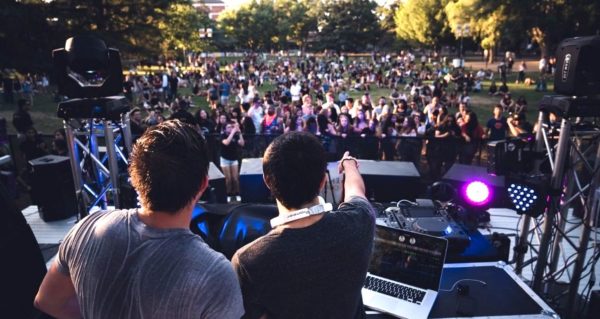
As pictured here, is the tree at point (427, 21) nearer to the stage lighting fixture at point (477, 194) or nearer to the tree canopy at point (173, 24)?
the tree canopy at point (173, 24)

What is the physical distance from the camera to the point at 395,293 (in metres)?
2.99

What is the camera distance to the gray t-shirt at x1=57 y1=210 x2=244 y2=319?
1465 millimetres

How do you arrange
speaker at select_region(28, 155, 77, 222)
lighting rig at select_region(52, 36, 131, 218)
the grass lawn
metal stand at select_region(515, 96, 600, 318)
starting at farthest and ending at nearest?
the grass lawn
speaker at select_region(28, 155, 77, 222)
lighting rig at select_region(52, 36, 131, 218)
metal stand at select_region(515, 96, 600, 318)

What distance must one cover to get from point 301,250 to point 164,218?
1.87ft

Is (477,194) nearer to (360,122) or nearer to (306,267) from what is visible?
(306,267)

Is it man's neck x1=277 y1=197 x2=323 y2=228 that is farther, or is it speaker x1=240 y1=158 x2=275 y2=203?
speaker x1=240 y1=158 x2=275 y2=203

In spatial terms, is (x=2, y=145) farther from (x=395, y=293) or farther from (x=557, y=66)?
(x=557, y=66)

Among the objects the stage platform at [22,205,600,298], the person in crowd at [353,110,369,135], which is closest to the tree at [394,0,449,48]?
the person in crowd at [353,110,369,135]

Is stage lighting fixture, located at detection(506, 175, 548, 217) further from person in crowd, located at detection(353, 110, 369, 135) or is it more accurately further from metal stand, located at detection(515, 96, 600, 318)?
person in crowd, located at detection(353, 110, 369, 135)

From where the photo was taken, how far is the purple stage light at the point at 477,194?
4148 millimetres

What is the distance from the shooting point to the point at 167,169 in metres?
1.51

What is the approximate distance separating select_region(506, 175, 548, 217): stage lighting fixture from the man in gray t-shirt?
11.5 ft

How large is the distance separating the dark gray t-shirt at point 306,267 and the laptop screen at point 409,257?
1210mm

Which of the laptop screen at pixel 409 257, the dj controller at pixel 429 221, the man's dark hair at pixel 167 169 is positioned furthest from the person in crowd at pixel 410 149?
the man's dark hair at pixel 167 169
